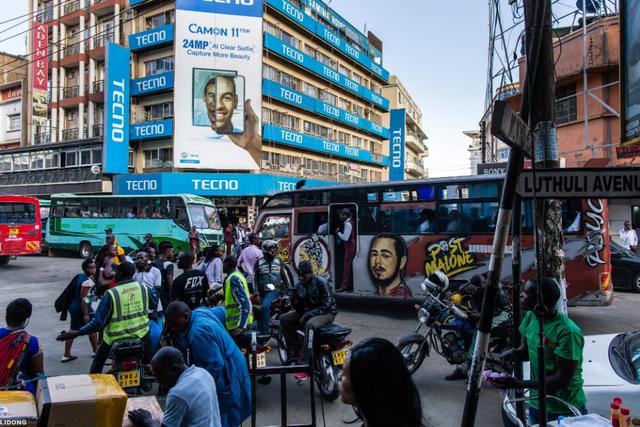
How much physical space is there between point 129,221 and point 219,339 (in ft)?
64.9

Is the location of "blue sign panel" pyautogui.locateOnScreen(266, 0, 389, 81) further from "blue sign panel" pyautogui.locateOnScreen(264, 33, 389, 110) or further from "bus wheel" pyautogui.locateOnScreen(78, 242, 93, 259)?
"bus wheel" pyautogui.locateOnScreen(78, 242, 93, 259)

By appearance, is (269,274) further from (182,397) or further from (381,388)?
(381,388)

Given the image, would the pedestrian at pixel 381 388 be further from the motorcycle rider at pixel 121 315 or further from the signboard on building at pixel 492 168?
the signboard on building at pixel 492 168

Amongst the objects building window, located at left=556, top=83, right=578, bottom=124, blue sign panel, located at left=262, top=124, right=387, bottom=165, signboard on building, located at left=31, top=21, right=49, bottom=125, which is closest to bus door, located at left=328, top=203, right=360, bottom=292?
building window, located at left=556, top=83, right=578, bottom=124

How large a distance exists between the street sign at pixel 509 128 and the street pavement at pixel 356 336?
1.36 metres

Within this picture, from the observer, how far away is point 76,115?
36812 millimetres

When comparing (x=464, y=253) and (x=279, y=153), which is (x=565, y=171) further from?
(x=279, y=153)

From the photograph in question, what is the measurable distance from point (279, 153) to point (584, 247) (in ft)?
95.8

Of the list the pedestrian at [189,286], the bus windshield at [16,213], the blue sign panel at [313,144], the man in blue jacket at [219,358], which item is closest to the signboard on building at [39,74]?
the blue sign panel at [313,144]

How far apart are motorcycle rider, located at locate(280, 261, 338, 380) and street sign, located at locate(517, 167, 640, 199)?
3.69 meters

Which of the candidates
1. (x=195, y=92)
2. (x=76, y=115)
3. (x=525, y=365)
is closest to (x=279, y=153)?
(x=195, y=92)

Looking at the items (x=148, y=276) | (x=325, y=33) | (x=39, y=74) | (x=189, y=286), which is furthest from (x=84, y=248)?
(x=325, y=33)

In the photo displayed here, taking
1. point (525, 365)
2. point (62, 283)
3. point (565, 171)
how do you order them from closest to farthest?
1. point (565, 171)
2. point (525, 365)
3. point (62, 283)

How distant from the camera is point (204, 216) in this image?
2095 cm
